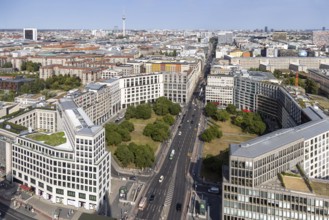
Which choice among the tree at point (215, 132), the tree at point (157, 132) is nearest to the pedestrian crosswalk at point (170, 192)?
the tree at point (157, 132)

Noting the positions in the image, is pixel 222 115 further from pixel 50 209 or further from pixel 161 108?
pixel 50 209

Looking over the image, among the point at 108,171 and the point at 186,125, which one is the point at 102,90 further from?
the point at 108,171

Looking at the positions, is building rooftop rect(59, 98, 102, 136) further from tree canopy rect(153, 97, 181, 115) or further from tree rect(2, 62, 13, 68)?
tree rect(2, 62, 13, 68)

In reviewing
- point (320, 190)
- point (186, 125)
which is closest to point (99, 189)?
point (320, 190)

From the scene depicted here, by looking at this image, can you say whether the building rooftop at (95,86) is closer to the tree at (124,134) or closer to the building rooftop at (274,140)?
the tree at (124,134)

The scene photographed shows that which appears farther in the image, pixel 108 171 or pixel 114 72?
pixel 114 72

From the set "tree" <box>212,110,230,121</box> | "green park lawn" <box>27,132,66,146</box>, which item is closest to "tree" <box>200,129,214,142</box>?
"tree" <box>212,110,230,121</box>

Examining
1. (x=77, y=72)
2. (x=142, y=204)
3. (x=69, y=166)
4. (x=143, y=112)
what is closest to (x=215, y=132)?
(x=143, y=112)

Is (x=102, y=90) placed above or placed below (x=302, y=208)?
above

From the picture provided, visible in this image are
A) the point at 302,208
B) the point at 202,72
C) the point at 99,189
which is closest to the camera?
the point at 302,208
